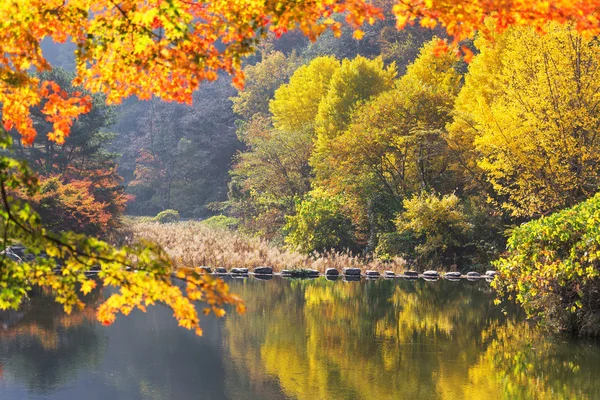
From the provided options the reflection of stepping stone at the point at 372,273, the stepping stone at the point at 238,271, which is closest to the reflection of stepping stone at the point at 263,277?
the stepping stone at the point at 238,271

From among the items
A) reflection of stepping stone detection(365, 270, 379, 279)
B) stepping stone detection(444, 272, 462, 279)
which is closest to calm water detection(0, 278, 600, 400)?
stepping stone detection(444, 272, 462, 279)

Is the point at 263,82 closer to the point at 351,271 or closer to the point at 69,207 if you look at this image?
the point at 69,207

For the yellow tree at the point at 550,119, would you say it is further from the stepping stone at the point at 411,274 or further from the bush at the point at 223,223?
the bush at the point at 223,223

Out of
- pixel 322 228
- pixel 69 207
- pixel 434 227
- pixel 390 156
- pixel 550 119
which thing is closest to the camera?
pixel 550 119

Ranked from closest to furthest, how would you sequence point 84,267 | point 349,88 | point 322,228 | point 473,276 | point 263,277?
point 84,267, point 263,277, point 473,276, point 322,228, point 349,88

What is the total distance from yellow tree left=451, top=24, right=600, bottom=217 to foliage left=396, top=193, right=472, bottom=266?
3447 mm

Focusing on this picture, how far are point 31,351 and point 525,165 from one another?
1320 centimetres

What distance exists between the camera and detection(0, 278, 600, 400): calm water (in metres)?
9.55

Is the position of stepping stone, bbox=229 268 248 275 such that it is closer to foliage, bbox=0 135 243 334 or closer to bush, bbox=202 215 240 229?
bush, bbox=202 215 240 229

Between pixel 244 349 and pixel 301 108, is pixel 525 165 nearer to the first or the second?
pixel 244 349

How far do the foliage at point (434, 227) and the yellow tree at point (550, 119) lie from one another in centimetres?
345

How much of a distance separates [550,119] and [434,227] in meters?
6.46

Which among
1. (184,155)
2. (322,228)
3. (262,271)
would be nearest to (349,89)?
(322,228)

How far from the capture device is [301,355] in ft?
38.1
